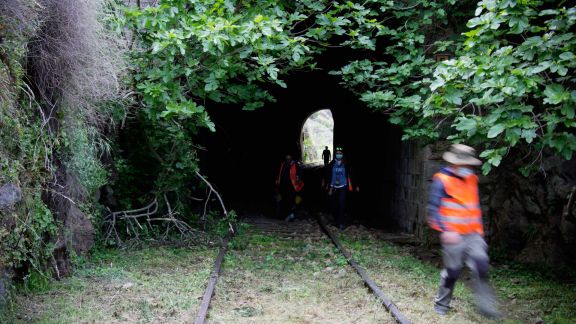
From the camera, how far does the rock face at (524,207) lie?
8.00 m

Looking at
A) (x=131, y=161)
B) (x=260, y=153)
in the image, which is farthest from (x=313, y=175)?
(x=131, y=161)

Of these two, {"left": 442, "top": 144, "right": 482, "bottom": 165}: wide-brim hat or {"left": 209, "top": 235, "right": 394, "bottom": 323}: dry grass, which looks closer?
{"left": 442, "top": 144, "right": 482, "bottom": 165}: wide-brim hat

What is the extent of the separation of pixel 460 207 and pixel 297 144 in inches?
1043

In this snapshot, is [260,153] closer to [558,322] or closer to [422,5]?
[422,5]

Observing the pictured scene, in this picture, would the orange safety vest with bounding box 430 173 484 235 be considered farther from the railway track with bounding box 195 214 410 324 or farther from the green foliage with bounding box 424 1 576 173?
the railway track with bounding box 195 214 410 324

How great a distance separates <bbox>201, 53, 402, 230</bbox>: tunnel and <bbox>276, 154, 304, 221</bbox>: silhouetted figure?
1.62m

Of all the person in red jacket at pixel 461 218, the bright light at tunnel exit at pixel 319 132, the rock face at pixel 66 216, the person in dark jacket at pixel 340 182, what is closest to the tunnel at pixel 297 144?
the person in dark jacket at pixel 340 182

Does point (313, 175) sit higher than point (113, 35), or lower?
lower

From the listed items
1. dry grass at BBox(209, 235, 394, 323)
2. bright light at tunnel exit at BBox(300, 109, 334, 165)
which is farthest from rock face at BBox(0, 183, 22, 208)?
bright light at tunnel exit at BBox(300, 109, 334, 165)

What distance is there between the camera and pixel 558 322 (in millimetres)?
5586

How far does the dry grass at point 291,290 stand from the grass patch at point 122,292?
0.40m

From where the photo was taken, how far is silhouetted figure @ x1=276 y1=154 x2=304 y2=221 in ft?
44.2

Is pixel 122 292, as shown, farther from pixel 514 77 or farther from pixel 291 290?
pixel 514 77

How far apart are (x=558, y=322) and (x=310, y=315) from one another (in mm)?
2584
